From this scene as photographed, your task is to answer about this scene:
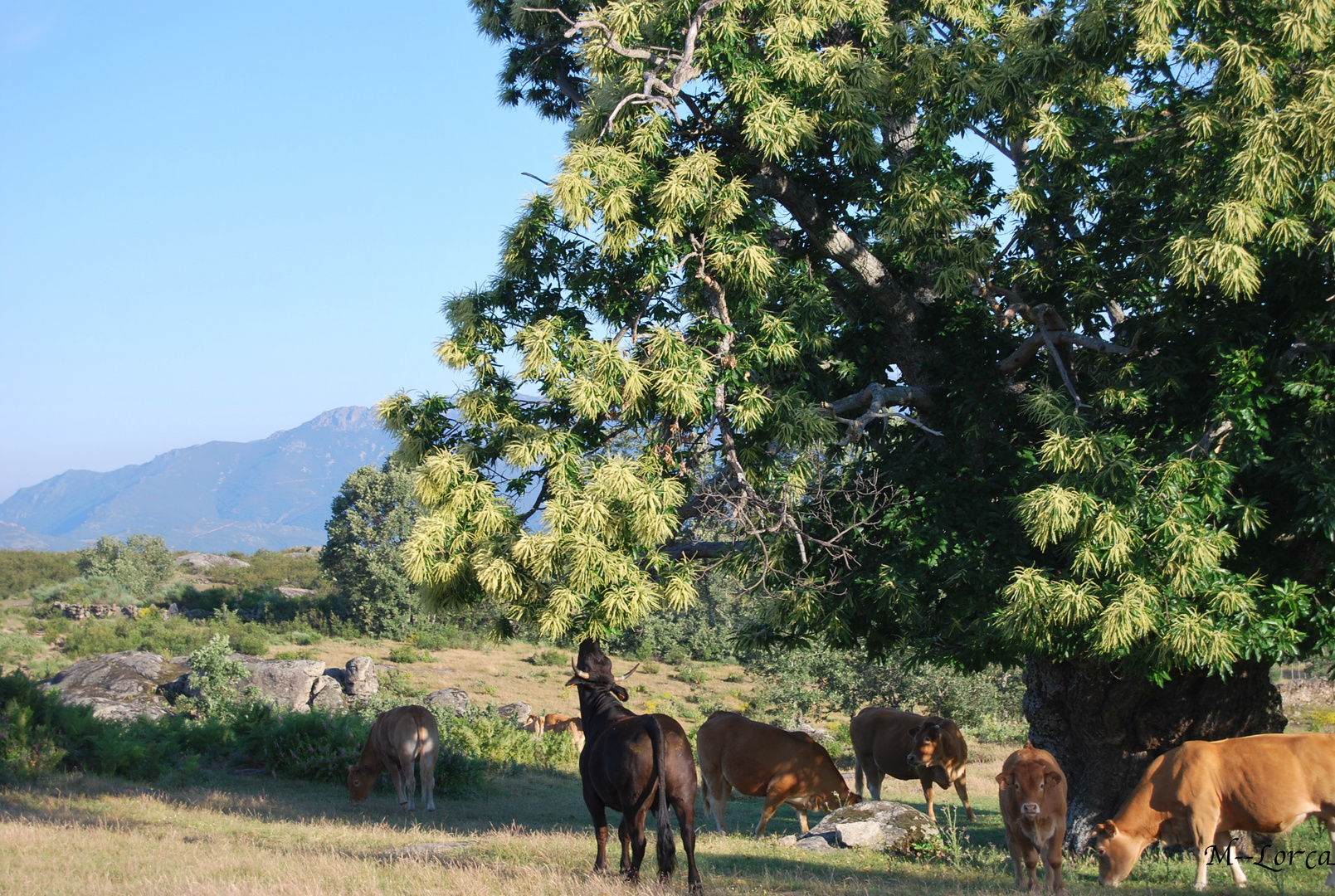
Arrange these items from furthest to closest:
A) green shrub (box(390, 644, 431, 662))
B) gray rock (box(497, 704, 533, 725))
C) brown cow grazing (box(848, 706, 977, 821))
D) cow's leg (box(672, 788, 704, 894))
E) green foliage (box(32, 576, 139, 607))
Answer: green foliage (box(32, 576, 139, 607)) → green shrub (box(390, 644, 431, 662)) → gray rock (box(497, 704, 533, 725)) → brown cow grazing (box(848, 706, 977, 821)) → cow's leg (box(672, 788, 704, 894))

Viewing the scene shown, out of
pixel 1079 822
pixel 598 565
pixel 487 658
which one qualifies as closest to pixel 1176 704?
pixel 1079 822

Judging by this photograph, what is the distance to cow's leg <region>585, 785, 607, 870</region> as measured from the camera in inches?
284

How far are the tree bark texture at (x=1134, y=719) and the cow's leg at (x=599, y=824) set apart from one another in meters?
6.05

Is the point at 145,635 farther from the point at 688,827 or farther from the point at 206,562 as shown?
the point at 206,562

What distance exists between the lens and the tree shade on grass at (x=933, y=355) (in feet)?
27.1

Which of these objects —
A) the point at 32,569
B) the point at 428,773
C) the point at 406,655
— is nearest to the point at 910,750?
the point at 428,773

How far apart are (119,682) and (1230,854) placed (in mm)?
24846

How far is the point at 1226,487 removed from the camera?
884 cm

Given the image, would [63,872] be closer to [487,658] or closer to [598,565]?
[598,565]

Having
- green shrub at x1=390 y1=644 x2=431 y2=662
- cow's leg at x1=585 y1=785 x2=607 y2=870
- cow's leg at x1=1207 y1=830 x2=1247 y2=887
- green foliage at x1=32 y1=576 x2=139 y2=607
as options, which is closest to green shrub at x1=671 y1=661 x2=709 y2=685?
green shrub at x1=390 y1=644 x2=431 y2=662

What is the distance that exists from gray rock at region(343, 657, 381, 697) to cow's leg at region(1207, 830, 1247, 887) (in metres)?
23.3

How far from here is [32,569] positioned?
55.8m

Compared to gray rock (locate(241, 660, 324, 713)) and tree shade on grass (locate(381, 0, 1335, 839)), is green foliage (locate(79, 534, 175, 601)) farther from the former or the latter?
tree shade on grass (locate(381, 0, 1335, 839))

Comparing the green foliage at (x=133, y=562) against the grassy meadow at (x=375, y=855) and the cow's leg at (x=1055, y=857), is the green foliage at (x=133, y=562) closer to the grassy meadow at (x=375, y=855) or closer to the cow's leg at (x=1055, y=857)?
the grassy meadow at (x=375, y=855)
